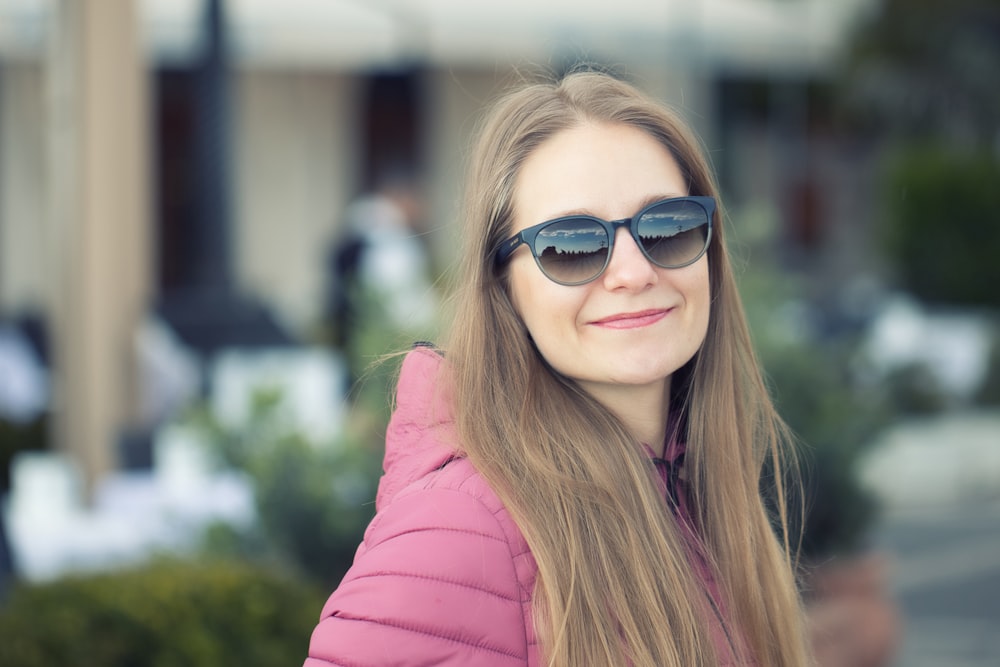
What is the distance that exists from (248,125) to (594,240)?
39.9ft

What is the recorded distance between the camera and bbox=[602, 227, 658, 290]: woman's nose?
151 cm

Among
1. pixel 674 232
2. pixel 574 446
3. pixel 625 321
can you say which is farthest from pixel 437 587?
pixel 674 232

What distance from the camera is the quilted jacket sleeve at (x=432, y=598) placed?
1.28 m

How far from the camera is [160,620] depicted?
2730 millimetres

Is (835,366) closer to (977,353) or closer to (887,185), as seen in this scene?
(977,353)

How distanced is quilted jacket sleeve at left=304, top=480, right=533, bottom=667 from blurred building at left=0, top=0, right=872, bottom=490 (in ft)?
11.4

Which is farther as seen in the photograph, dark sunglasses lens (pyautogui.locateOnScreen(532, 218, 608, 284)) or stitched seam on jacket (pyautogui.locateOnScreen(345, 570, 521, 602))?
dark sunglasses lens (pyautogui.locateOnScreen(532, 218, 608, 284))

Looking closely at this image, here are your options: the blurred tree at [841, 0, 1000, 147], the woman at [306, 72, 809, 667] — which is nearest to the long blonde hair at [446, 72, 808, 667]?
the woman at [306, 72, 809, 667]

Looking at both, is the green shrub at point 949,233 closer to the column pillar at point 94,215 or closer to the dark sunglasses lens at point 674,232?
the column pillar at point 94,215

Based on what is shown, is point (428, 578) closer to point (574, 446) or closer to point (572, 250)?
point (574, 446)

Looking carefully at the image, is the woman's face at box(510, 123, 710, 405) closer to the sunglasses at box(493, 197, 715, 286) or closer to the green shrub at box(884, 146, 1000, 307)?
the sunglasses at box(493, 197, 715, 286)

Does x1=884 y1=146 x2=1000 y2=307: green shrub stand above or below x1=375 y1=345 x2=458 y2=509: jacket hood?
below

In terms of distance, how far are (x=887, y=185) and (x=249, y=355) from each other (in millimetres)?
7997

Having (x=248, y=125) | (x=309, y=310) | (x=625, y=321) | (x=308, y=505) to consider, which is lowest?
(x=309, y=310)
